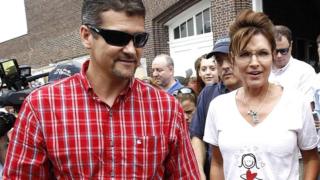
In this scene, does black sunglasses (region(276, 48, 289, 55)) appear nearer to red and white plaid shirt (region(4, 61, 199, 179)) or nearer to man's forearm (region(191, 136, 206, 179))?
man's forearm (region(191, 136, 206, 179))

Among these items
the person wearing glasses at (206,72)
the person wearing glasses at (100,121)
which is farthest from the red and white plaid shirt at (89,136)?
the person wearing glasses at (206,72)

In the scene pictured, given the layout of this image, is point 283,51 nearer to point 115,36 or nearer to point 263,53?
point 263,53

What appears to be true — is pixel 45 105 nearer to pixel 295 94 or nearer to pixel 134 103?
pixel 134 103

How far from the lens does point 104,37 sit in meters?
1.57

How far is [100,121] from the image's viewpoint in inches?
63.1

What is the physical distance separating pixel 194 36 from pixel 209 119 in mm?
10340

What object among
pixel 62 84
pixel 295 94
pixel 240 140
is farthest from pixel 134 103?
pixel 295 94

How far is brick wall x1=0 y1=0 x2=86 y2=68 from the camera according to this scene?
1727 centimetres

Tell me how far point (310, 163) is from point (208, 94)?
0.91 metres

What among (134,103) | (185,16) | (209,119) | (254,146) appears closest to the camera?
(134,103)

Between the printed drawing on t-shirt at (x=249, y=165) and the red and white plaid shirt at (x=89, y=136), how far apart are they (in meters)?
0.64

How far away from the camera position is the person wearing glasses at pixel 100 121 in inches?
61.0

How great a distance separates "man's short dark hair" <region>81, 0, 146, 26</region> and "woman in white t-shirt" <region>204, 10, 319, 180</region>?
0.90 meters

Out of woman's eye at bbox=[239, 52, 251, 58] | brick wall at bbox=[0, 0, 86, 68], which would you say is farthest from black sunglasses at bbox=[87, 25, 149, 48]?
brick wall at bbox=[0, 0, 86, 68]
